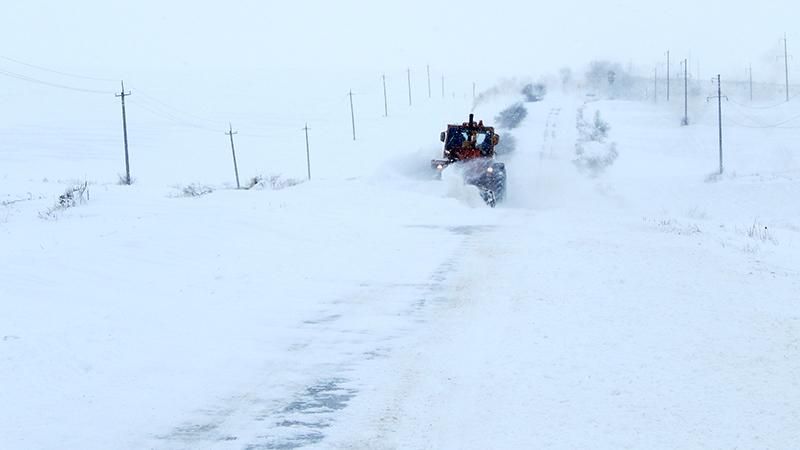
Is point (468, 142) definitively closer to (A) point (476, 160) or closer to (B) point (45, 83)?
(A) point (476, 160)

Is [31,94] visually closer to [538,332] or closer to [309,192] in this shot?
[309,192]

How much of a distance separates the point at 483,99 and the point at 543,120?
59.8 feet

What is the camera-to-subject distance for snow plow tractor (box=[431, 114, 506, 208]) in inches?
930

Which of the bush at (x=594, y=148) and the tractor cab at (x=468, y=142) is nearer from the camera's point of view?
the tractor cab at (x=468, y=142)

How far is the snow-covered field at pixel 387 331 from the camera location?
539cm

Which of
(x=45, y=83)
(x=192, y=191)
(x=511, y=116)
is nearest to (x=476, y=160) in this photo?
(x=192, y=191)

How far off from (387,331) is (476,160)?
17312 millimetres

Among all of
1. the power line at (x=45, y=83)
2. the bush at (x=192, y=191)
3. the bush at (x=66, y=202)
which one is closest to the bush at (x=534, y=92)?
the power line at (x=45, y=83)

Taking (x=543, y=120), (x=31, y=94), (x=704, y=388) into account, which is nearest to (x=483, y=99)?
(x=543, y=120)

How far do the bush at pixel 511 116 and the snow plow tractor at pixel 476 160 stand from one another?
114 ft

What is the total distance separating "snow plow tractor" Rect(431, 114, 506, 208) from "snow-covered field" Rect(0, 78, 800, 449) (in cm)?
540

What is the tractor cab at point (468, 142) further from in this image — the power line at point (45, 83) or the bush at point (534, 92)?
the power line at point (45, 83)

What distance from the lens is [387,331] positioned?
26.0ft

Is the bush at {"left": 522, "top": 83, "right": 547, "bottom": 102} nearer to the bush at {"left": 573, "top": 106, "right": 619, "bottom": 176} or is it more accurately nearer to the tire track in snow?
the bush at {"left": 573, "top": 106, "right": 619, "bottom": 176}
